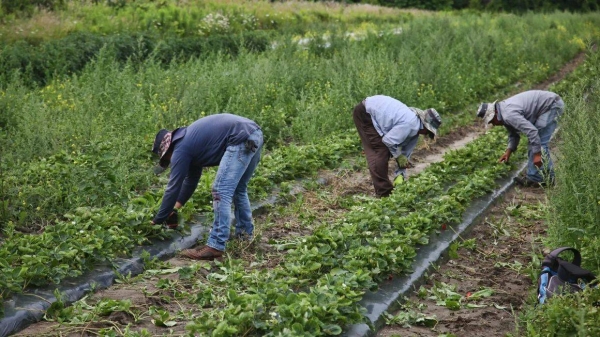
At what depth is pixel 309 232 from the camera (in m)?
7.91

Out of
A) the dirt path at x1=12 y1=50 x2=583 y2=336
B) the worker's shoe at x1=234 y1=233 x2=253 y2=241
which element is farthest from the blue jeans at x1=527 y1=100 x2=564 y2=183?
the worker's shoe at x1=234 y1=233 x2=253 y2=241

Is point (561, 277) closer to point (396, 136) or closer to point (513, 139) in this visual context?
point (396, 136)

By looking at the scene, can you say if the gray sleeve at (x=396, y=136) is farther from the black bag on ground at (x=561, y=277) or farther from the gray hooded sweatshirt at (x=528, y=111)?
the black bag on ground at (x=561, y=277)

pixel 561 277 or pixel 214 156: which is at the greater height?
pixel 214 156

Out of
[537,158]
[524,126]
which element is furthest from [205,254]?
[537,158]

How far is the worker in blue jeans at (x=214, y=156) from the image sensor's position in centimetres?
654

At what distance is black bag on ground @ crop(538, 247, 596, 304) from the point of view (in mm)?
5328

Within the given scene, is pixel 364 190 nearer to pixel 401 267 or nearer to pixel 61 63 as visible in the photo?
pixel 401 267

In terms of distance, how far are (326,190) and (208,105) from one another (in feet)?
10.8

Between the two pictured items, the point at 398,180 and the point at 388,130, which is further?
the point at 398,180

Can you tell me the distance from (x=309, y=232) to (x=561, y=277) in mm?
3100

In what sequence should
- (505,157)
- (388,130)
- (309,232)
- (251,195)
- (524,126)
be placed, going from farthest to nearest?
(505,157), (524,126), (388,130), (251,195), (309,232)

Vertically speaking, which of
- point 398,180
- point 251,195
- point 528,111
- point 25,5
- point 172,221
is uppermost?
point 528,111

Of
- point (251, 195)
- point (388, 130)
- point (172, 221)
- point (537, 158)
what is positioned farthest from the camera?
point (537, 158)
